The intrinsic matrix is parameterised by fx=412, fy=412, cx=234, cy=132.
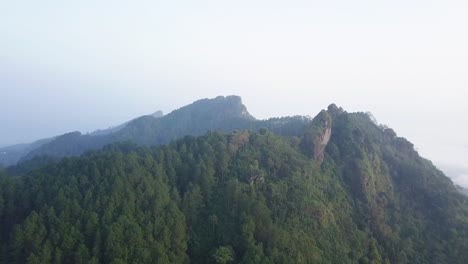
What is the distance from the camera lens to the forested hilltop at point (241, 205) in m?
40.8

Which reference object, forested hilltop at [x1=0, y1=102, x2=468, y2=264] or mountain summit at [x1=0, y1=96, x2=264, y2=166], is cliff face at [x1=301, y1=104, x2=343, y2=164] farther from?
mountain summit at [x1=0, y1=96, x2=264, y2=166]

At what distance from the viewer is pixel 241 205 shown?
4809cm

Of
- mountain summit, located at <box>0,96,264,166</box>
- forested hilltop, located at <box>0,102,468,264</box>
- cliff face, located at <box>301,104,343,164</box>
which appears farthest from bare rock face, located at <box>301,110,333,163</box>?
mountain summit, located at <box>0,96,264,166</box>

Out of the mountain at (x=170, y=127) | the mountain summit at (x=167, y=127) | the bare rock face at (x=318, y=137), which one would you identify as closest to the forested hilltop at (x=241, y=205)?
the bare rock face at (x=318, y=137)

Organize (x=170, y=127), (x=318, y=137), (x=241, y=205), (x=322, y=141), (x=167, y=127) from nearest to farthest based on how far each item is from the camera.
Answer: (x=241, y=205) < (x=318, y=137) < (x=322, y=141) < (x=170, y=127) < (x=167, y=127)

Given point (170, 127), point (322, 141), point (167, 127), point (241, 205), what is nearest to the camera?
point (241, 205)

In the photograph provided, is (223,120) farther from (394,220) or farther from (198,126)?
(394,220)

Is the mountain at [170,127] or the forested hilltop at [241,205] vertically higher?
the mountain at [170,127]

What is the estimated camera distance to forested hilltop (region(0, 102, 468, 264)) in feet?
134

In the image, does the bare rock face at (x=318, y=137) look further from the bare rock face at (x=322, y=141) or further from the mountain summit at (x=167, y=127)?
the mountain summit at (x=167, y=127)

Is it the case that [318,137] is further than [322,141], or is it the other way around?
[322,141]

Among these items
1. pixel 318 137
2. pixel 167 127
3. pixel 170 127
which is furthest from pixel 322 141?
pixel 167 127

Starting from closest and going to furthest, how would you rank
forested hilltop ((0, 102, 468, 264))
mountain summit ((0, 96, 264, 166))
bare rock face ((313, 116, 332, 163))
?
1. forested hilltop ((0, 102, 468, 264))
2. bare rock face ((313, 116, 332, 163))
3. mountain summit ((0, 96, 264, 166))

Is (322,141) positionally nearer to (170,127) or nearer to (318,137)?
(318,137)
